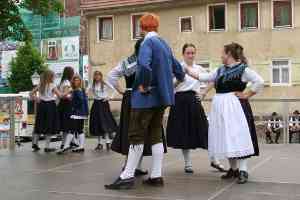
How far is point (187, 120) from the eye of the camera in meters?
8.80

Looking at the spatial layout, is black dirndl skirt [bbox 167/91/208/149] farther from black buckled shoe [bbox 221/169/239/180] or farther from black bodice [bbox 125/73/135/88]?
black bodice [bbox 125/73/135/88]

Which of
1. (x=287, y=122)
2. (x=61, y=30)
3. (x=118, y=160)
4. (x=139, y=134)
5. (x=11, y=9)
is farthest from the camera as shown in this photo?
(x=61, y=30)

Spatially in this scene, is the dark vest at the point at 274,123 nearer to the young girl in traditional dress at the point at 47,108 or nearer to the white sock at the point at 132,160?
the young girl in traditional dress at the point at 47,108

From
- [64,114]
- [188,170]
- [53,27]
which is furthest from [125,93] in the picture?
[53,27]

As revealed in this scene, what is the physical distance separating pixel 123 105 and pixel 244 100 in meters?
1.54

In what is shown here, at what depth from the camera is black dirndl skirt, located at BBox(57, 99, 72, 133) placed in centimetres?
1253

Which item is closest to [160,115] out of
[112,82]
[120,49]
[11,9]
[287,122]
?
[112,82]

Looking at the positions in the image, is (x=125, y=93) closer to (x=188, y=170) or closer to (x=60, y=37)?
(x=188, y=170)

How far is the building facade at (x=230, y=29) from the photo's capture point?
3375cm

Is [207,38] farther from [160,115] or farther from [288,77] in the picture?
[160,115]

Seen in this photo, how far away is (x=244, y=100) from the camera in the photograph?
796 centimetres

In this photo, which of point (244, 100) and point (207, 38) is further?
point (207, 38)

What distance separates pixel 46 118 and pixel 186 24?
24.4m

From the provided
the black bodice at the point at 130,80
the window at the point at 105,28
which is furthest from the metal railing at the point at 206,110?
the window at the point at 105,28
